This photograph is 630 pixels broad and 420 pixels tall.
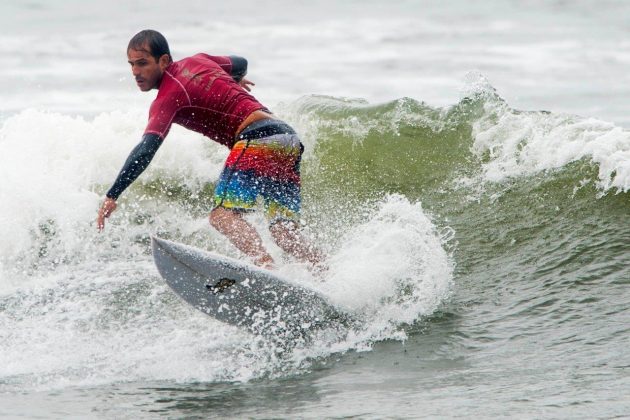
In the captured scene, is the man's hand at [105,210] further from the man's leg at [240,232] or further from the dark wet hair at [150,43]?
the dark wet hair at [150,43]

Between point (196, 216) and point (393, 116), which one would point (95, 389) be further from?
point (393, 116)

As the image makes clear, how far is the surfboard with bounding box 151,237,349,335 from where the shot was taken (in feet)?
20.5

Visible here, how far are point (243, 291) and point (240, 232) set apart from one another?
361mm

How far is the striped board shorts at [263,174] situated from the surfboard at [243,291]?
1.31ft

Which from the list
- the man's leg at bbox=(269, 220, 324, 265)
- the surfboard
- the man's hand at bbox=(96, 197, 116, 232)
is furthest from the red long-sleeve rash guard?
the surfboard

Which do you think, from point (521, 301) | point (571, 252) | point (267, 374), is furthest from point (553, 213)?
point (267, 374)

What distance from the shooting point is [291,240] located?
255 inches

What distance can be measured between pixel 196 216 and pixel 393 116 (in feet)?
8.28

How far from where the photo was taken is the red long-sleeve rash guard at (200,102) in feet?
21.0

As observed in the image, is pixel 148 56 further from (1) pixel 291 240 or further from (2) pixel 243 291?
(2) pixel 243 291

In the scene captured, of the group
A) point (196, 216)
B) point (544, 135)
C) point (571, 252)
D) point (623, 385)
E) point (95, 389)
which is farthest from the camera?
point (196, 216)

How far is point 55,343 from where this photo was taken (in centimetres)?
651

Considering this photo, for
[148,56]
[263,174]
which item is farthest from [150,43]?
[263,174]

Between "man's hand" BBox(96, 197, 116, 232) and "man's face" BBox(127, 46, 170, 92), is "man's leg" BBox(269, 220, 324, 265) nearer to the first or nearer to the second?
"man's hand" BBox(96, 197, 116, 232)
